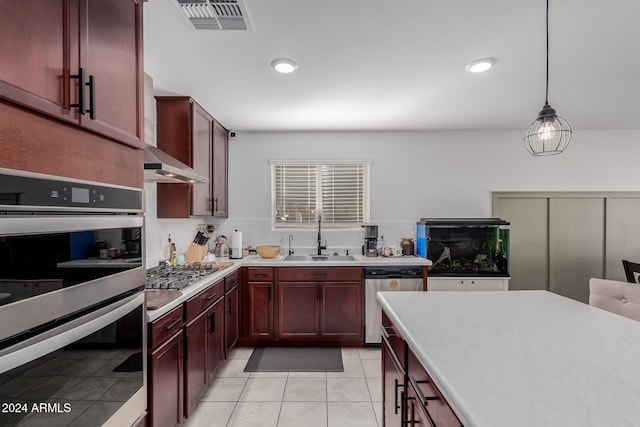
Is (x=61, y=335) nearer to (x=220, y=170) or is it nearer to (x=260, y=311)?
(x=260, y=311)

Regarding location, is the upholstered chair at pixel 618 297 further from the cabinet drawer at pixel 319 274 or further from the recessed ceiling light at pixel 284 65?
the recessed ceiling light at pixel 284 65

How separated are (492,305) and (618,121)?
3579 mm

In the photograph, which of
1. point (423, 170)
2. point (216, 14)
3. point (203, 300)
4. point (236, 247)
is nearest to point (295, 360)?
point (203, 300)

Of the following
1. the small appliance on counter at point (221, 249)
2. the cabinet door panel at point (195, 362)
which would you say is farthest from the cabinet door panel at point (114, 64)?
the small appliance on counter at point (221, 249)

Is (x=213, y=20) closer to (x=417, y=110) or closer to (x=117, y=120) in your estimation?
(x=117, y=120)

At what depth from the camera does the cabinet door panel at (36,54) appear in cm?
80

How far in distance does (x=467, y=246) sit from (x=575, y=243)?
62.0 inches

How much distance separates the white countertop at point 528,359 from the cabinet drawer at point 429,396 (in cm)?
9

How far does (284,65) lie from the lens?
2.15 m

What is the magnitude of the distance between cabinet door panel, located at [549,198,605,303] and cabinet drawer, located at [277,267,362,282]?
265cm

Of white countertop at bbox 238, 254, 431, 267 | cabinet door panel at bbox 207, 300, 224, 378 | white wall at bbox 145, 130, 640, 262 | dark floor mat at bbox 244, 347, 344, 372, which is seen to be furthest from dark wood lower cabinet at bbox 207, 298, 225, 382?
white wall at bbox 145, 130, 640, 262

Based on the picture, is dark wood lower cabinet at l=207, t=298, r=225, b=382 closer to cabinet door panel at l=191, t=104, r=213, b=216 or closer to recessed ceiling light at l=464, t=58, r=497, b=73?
cabinet door panel at l=191, t=104, r=213, b=216

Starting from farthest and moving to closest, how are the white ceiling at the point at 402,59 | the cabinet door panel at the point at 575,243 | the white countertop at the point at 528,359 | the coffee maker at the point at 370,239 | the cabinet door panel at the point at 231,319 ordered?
the cabinet door panel at the point at 575,243, the coffee maker at the point at 370,239, the cabinet door panel at the point at 231,319, the white ceiling at the point at 402,59, the white countertop at the point at 528,359

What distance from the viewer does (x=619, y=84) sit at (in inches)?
101
